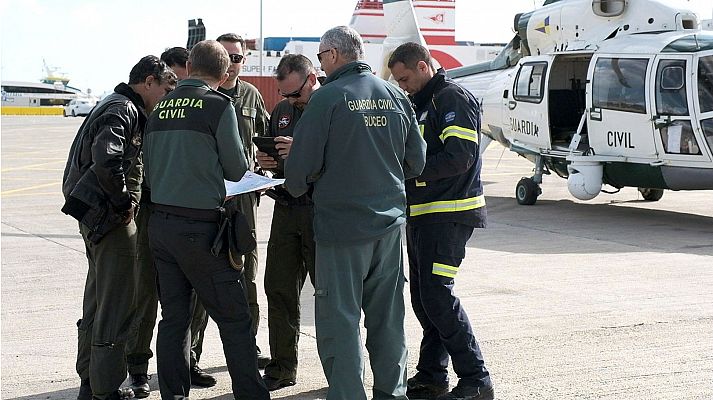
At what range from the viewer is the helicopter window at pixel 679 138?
12.4 meters

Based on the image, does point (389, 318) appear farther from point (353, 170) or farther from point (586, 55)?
point (586, 55)

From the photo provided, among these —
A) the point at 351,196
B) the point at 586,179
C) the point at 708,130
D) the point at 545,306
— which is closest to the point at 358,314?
the point at 351,196

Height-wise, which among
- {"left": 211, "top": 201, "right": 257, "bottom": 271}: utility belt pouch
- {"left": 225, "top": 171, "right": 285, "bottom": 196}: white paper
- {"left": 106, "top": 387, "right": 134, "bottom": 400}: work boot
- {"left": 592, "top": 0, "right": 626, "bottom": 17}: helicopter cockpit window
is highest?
{"left": 592, "top": 0, "right": 626, "bottom": 17}: helicopter cockpit window

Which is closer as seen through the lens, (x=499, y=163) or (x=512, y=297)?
(x=512, y=297)

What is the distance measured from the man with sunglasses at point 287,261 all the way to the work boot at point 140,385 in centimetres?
68

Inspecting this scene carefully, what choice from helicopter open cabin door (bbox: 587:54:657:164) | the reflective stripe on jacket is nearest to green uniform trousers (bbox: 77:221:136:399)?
the reflective stripe on jacket

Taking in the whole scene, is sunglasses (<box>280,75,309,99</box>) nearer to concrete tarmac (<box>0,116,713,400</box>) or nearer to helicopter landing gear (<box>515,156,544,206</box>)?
concrete tarmac (<box>0,116,713,400</box>)

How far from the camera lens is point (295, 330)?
19.4 ft

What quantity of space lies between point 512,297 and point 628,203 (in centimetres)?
792

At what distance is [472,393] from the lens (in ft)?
17.5

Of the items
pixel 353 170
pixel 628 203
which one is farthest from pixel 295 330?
pixel 628 203

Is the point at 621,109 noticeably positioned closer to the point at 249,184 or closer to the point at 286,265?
the point at 286,265

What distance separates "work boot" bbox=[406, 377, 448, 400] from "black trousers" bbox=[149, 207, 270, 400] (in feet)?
3.16

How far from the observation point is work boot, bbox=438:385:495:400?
210 inches
